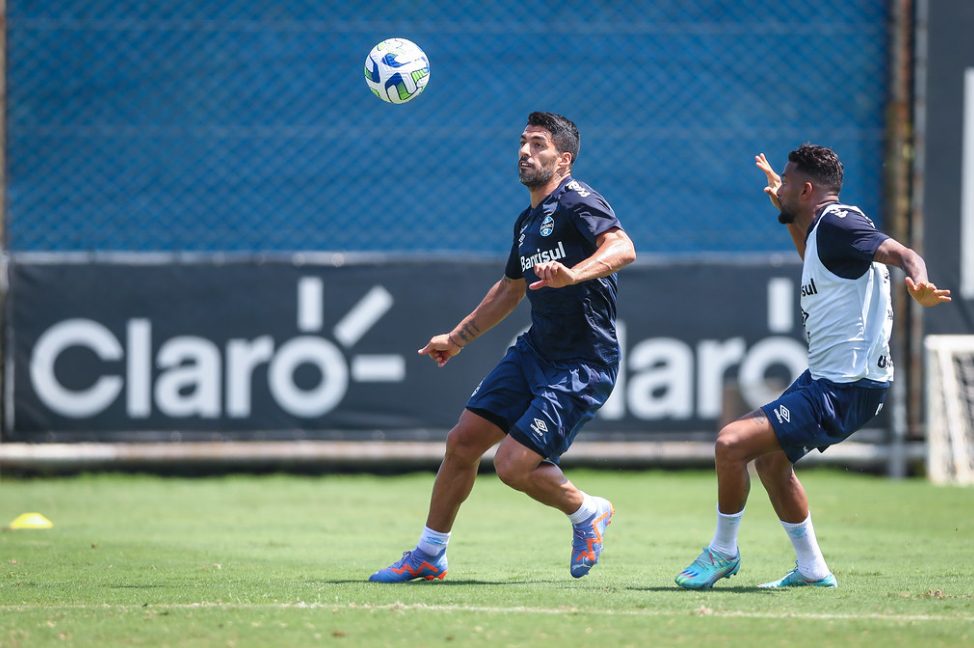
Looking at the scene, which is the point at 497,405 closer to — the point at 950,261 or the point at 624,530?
the point at 624,530

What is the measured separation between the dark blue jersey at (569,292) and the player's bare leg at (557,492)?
0.59 meters

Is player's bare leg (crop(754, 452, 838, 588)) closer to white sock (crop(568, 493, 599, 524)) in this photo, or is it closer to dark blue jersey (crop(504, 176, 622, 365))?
white sock (crop(568, 493, 599, 524))

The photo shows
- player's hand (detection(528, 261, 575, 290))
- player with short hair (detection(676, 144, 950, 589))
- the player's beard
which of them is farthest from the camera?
the player's beard

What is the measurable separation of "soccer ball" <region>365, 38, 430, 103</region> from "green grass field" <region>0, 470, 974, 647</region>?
275 cm

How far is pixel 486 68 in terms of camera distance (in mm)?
13695

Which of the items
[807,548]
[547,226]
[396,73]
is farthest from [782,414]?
[396,73]

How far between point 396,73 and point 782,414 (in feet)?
10.5

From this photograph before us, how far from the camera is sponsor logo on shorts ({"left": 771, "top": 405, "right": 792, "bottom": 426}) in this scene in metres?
6.57

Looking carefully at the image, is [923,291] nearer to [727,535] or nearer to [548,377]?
[727,535]

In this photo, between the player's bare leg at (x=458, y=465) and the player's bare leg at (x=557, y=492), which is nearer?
the player's bare leg at (x=557, y=492)

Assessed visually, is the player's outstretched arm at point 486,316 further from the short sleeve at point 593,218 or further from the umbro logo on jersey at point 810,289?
the umbro logo on jersey at point 810,289

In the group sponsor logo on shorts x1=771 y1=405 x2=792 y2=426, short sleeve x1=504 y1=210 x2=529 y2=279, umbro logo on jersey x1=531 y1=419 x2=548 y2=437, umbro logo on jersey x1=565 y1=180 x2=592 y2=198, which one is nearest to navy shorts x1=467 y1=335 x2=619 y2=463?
umbro logo on jersey x1=531 y1=419 x2=548 y2=437

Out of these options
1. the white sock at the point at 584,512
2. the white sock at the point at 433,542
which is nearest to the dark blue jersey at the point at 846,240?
the white sock at the point at 584,512

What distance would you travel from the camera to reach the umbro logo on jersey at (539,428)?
691 centimetres
